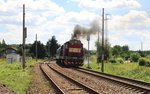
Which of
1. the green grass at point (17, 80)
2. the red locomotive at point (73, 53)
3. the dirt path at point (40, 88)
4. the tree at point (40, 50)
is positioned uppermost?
the tree at point (40, 50)

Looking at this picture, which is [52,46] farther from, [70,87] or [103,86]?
[70,87]

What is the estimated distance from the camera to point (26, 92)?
63.1 feet

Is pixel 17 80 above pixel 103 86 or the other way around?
above

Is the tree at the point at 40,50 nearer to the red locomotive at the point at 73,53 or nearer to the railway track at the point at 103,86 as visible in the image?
the red locomotive at the point at 73,53

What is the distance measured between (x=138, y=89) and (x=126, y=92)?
989 millimetres

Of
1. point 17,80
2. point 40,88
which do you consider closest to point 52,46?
point 17,80

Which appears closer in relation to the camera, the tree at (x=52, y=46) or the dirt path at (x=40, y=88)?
the dirt path at (x=40, y=88)

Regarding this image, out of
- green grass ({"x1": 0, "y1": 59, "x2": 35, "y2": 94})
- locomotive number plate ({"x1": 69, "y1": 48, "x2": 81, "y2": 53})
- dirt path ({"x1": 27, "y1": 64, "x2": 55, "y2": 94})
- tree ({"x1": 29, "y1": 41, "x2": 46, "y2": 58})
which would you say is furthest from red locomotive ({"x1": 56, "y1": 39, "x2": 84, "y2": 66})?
tree ({"x1": 29, "y1": 41, "x2": 46, "y2": 58})

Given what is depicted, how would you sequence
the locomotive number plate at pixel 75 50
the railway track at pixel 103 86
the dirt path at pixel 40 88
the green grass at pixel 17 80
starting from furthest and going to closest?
the locomotive number plate at pixel 75 50, the green grass at pixel 17 80, the railway track at pixel 103 86, the dirt path at pixel 40 88

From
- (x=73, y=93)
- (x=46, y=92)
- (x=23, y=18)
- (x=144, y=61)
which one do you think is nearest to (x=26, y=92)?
(x=46, y=92)

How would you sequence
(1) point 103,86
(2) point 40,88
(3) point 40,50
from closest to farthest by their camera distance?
(2) point 40,88 → (1) point 103,86 → (3) point 40,50

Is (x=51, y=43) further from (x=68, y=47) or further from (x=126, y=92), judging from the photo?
(x=126, y=92)

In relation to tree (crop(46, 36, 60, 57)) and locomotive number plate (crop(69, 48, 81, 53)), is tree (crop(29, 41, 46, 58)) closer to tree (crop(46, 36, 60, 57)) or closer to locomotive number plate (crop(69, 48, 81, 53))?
tree (crop(46, 36, 60, 57))

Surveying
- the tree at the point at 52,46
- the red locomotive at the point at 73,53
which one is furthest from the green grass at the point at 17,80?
the tree at the point at 52,46
